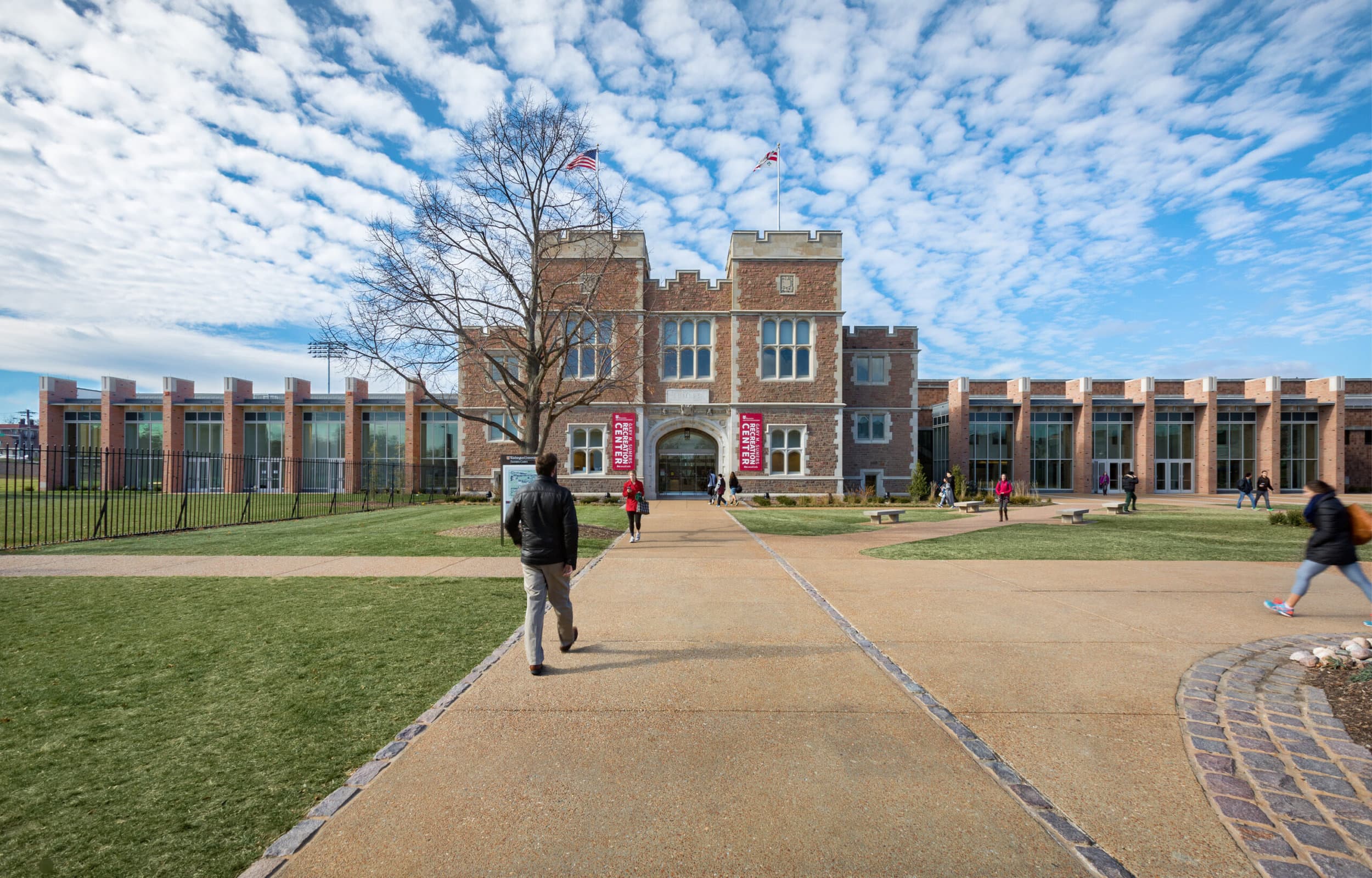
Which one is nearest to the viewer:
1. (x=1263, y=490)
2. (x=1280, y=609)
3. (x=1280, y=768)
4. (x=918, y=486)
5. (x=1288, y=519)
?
(x=1280, y=768)

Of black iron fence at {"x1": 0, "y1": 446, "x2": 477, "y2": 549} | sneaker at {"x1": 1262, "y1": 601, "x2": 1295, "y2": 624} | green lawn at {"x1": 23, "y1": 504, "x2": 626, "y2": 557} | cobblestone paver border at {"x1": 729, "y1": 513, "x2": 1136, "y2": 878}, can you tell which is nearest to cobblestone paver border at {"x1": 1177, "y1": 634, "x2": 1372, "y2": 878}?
cobblestone paver border at {"x1": 729, "y1": 513, "x2": 1136, "y2": 878}

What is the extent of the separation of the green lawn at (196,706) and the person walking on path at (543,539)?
0.81 metres

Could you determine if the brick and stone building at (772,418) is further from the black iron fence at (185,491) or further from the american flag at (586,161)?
the american flag at (586,161)

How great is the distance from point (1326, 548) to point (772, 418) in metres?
25.4

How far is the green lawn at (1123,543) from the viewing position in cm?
1231

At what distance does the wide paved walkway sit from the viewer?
2693 mm

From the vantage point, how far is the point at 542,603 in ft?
17.4

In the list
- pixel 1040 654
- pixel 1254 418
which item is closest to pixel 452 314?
pixel 1040 654

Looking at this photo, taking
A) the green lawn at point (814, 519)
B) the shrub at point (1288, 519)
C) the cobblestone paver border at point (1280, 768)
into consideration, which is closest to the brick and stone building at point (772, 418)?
the green lawn at point (814, 519)

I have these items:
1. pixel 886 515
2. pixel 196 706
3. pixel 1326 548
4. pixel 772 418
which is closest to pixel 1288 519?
pixel 886 515

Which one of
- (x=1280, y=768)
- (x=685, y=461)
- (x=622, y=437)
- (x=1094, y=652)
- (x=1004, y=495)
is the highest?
(x=622, y=437)

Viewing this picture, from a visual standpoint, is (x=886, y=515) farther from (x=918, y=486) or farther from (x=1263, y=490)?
(x=1263, y=490)

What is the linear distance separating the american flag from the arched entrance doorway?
18386mm

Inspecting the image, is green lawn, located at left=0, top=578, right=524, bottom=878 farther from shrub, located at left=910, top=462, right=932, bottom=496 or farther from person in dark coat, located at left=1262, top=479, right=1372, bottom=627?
shrub, located at left=910, top=462, right=932, bottom=496
